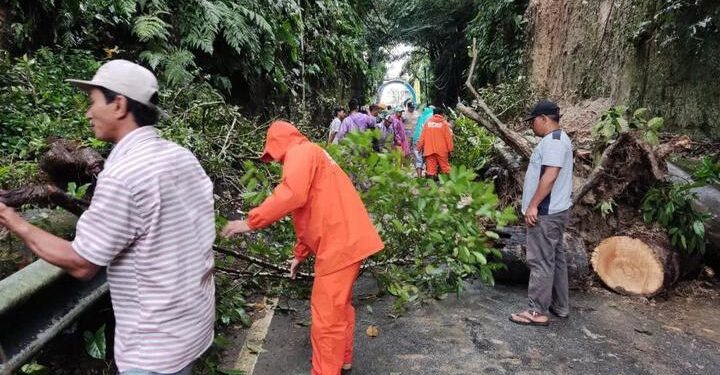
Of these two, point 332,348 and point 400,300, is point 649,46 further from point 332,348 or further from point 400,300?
point 332,348

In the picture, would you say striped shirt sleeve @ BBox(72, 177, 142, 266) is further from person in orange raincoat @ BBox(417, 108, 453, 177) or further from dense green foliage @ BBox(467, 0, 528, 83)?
dense green foliage @ BBox(467, 0, 528, 83)

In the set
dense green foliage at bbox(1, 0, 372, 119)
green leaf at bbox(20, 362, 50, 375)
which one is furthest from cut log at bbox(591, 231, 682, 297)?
dense green foliage at bbox(1, 0, 372, 119)

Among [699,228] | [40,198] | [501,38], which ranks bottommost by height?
[699,228]

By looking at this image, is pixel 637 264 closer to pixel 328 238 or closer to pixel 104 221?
pixel 328 238

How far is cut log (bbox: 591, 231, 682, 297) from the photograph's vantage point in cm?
463

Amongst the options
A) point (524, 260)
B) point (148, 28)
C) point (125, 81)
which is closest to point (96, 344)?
point (125, 81)

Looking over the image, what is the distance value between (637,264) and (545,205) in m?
1.33

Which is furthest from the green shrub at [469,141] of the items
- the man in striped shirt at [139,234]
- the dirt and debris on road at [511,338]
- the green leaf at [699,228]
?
the man in striped shirt at [139,234]

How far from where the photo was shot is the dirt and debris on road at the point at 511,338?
135 inches

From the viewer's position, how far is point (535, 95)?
11133 millimetres

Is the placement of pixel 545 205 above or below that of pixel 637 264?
above

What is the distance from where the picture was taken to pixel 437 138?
29.3 ft

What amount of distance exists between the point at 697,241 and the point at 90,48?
→ 308 inches

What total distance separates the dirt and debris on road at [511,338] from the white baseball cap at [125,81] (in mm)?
2246
